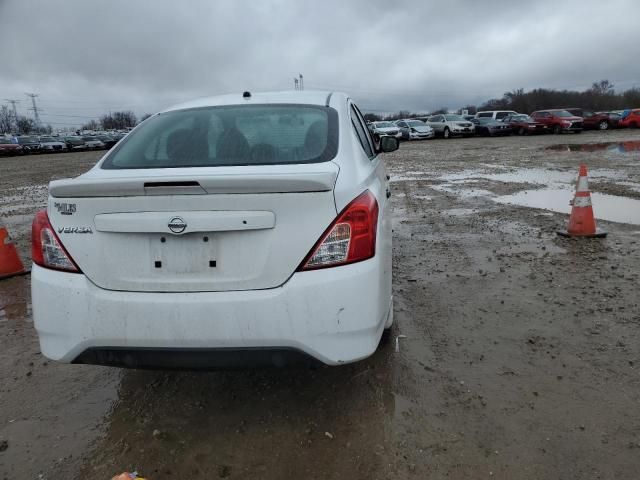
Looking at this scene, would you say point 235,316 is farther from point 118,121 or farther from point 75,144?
point 118,121

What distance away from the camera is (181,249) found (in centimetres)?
223

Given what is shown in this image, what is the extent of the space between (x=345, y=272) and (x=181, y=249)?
76cm

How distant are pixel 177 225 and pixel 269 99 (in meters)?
1.61

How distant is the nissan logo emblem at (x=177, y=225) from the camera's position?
7.14 ft

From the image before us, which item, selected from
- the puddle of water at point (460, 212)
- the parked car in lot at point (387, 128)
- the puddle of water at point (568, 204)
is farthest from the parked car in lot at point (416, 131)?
the puddle of water at point (460, 212)

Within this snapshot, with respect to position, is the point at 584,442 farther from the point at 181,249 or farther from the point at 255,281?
the point at 181,249

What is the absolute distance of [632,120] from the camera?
113ft

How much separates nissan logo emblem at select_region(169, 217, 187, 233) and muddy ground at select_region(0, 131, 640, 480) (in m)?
1.10

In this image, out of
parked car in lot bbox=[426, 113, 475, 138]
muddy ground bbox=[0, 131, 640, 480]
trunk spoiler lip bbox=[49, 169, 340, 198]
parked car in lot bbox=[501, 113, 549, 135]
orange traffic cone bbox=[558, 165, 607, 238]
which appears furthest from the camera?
parked car in lot bbox=[426, 113, 475, 138]

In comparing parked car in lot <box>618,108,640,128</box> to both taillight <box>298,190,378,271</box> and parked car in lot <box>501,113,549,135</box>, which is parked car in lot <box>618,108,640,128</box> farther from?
taillight <box>298,190,378,271</box>

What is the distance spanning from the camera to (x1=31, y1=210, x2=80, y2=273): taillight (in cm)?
232

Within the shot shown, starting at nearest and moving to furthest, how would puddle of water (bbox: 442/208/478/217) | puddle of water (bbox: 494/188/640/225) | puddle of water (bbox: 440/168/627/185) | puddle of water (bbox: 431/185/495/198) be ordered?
1. puddle of water (bbox: 494/188/640/225)
2. puddle of water (bbox: 442/208/478/217)
3. puddle of water (bbox: 431/185/495/198)
4. puddle of water (bbox: 440/168/627/185)

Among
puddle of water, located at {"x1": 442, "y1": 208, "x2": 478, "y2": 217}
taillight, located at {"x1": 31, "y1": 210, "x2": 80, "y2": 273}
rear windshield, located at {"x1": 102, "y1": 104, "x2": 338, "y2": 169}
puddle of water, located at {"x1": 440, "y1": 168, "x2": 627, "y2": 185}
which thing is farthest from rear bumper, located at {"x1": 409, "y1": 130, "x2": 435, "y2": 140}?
taillight, located at {"x1": 31, "y1": 210, "x2": 80, "y2": 273}

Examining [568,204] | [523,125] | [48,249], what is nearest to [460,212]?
[568,204]
